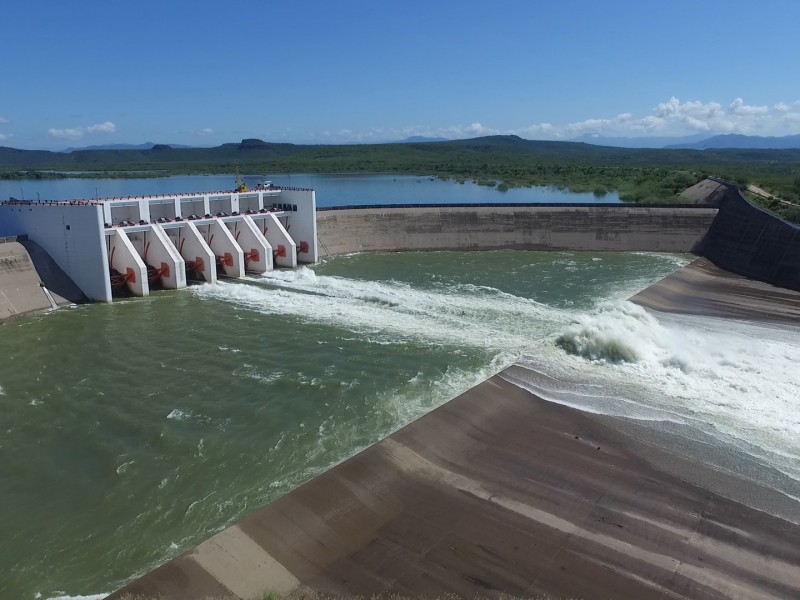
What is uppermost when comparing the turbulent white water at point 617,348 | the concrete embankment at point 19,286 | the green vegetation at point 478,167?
the green vegetation at point 478,167

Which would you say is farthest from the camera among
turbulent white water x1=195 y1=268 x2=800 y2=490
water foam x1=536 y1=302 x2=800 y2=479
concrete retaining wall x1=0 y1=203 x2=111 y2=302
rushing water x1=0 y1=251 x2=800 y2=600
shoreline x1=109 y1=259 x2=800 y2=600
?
concrete retaining wall x1=0 y1=203 x2=111 y2=302

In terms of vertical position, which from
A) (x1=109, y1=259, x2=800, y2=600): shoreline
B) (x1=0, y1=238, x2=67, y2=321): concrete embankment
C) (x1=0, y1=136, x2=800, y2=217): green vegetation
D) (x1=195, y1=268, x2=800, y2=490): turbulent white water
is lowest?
(x1=109, y1=259, x2=800, y2=600): shoreline

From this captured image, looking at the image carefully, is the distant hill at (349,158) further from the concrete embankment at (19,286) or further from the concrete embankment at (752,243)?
the concrete embankment at (19,286)

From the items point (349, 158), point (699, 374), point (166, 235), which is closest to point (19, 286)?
point (166, 235)

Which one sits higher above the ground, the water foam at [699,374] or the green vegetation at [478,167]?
the green vegetation at [478,167]

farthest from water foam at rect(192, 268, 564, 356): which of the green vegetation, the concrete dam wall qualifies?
the green vegetation

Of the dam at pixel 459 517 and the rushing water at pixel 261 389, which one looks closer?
the dam at pixel 459 517

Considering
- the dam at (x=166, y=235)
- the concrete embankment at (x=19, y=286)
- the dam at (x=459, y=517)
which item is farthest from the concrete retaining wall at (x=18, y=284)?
the dam at (x=459, y=517)

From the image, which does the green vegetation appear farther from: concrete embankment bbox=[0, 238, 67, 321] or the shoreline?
concrete embankment bbox=[0, 238, 67, 321]
